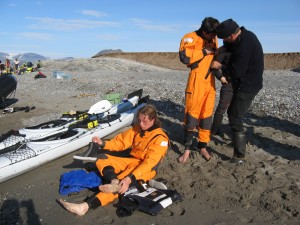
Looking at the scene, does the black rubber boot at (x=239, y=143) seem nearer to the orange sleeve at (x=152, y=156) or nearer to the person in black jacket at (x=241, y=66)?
the person in black jacket at (x=241, y=66)

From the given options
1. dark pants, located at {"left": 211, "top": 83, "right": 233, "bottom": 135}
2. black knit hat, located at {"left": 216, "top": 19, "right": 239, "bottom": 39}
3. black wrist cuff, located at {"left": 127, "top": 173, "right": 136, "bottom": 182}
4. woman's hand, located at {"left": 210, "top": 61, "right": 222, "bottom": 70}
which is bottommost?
black wrist cuff, located at {"left": 127, "top": 173, "right": 136, "bottom": 182}

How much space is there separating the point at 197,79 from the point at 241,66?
2.20ft

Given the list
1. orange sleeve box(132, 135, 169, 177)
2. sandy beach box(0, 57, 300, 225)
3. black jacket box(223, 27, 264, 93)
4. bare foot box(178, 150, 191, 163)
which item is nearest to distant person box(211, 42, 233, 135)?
black jacket box(223, 27, 264, 93)

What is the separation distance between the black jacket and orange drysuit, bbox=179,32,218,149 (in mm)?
404

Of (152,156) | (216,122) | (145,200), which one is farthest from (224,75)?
(145,200)

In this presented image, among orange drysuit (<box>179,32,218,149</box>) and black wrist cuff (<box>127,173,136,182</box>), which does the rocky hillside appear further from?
black wrist cuff (<box>127,173,136,182</box>)

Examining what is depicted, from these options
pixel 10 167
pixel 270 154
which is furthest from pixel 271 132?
pixel 10 167

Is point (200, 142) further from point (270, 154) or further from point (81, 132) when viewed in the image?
point (81, 132)

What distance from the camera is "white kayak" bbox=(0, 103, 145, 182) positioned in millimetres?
4289

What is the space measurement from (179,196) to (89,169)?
1.22 meters

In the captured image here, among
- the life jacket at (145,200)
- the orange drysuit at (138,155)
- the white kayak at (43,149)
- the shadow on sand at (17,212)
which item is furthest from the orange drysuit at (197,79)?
the shadow on sand at (17,212)

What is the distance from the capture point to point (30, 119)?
321 inches

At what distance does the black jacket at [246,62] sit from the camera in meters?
3.81

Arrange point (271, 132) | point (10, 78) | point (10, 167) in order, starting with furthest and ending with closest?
point (10, 78)
point (271, 132)
point (10, 167)
